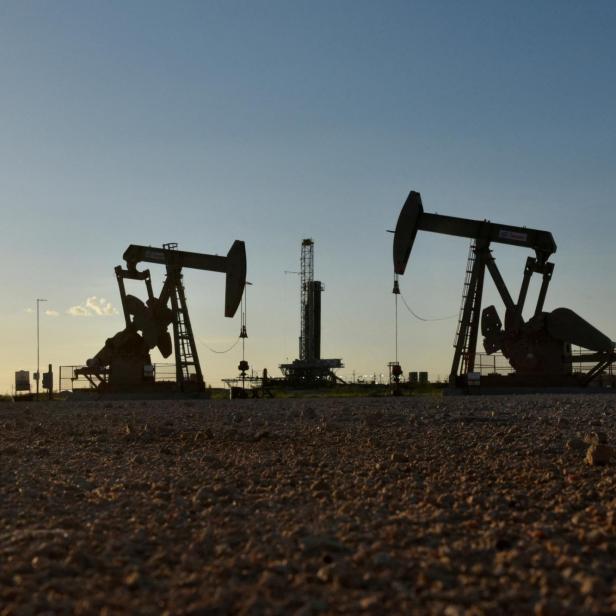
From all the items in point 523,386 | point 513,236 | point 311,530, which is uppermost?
point 513,236

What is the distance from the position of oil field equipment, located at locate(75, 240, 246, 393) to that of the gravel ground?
28009 mm

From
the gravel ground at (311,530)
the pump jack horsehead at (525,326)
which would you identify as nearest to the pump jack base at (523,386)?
the pump jack horsehead at (525,326)

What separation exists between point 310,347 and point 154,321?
41.3 metres

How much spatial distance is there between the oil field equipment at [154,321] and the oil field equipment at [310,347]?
86.2 feet

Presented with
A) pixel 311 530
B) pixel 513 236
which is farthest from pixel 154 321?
pixel 311 530

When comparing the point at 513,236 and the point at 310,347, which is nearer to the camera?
the point at 513,236

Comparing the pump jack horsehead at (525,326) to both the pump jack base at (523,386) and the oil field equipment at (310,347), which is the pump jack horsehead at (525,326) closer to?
the pump jack base at (523,386)

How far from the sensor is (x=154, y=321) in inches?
1528

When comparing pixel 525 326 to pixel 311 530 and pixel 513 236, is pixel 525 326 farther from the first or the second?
pixel 311 530

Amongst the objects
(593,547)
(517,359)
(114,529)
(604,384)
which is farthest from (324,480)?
(604,384)

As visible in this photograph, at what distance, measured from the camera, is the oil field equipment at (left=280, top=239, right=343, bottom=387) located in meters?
69.6

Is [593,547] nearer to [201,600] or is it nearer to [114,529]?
[201,600]

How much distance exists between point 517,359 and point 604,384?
4634 mm

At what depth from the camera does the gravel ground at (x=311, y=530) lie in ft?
13.7
